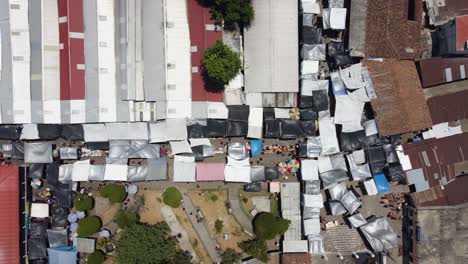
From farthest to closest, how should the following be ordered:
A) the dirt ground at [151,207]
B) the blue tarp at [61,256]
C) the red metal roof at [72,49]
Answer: the dirt ground at [151,207] → the blue tarp at [61,256] → the red metal roof at [72,49]

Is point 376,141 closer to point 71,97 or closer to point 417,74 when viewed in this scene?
point 417,74

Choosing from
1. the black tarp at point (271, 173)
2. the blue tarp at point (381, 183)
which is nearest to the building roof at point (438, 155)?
the blue tarp at point (381, 183)

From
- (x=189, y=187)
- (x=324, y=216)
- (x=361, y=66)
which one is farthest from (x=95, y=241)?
(x=361, y=66)

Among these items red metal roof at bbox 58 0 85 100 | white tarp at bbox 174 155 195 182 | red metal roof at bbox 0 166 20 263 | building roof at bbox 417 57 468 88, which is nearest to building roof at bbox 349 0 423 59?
building roof at bbox 417 57 468 88

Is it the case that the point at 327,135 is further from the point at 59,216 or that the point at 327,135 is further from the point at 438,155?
the point at 59,216

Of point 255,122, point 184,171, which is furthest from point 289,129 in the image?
point 184,171

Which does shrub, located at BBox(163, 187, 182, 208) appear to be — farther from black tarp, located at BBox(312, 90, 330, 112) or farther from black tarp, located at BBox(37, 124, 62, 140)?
black tarp, located at BBox(312, 90, 330, 112)

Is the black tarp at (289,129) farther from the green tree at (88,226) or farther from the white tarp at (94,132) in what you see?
the green tree at (88,226)
